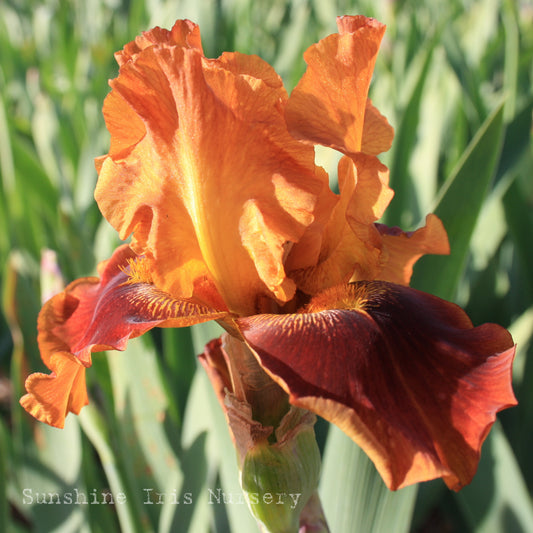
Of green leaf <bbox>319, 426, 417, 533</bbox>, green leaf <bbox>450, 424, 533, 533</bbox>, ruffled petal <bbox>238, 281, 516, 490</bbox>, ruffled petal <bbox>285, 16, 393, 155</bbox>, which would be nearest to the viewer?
ruffled petal <bbox>238, 281, 516, 490</bbox>

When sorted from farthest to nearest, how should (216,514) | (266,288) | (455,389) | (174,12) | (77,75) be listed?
(77,75), (174,12), (216,514), (266,288), (455,389)

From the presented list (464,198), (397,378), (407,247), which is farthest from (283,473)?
(464,198)

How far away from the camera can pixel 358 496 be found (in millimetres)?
646

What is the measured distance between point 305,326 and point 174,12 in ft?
5.14

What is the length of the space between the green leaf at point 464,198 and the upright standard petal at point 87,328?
348 millimetres

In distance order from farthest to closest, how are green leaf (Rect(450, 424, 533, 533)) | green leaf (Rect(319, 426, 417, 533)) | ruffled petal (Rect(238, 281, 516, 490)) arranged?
green leaf (Rect(450, 424, 533, 533)) < green leaf (Rect(319, 426, 417, 533)) < ruffled petal (Rect(238, 281, 516, 490))

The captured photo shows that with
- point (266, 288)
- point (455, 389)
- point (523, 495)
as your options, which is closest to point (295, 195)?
point (266, 288)

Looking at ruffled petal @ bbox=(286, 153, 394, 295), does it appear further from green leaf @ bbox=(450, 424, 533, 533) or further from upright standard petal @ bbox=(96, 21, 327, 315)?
green leaf @ bbox=(450, 424, 533, 533)

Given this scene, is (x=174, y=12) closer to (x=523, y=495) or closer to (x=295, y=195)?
(x=295, y=195)

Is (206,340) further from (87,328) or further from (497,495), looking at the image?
(497,495)

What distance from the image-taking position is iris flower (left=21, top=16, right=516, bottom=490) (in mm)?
434

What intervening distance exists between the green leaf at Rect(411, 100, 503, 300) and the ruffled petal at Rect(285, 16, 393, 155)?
23 cm

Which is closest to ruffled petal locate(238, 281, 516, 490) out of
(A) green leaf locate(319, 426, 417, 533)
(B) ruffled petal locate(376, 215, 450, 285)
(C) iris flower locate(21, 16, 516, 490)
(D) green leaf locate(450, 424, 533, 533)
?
(C) iris flower locate(21, 16, 516, 490)

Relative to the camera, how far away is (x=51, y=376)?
1.75ft
